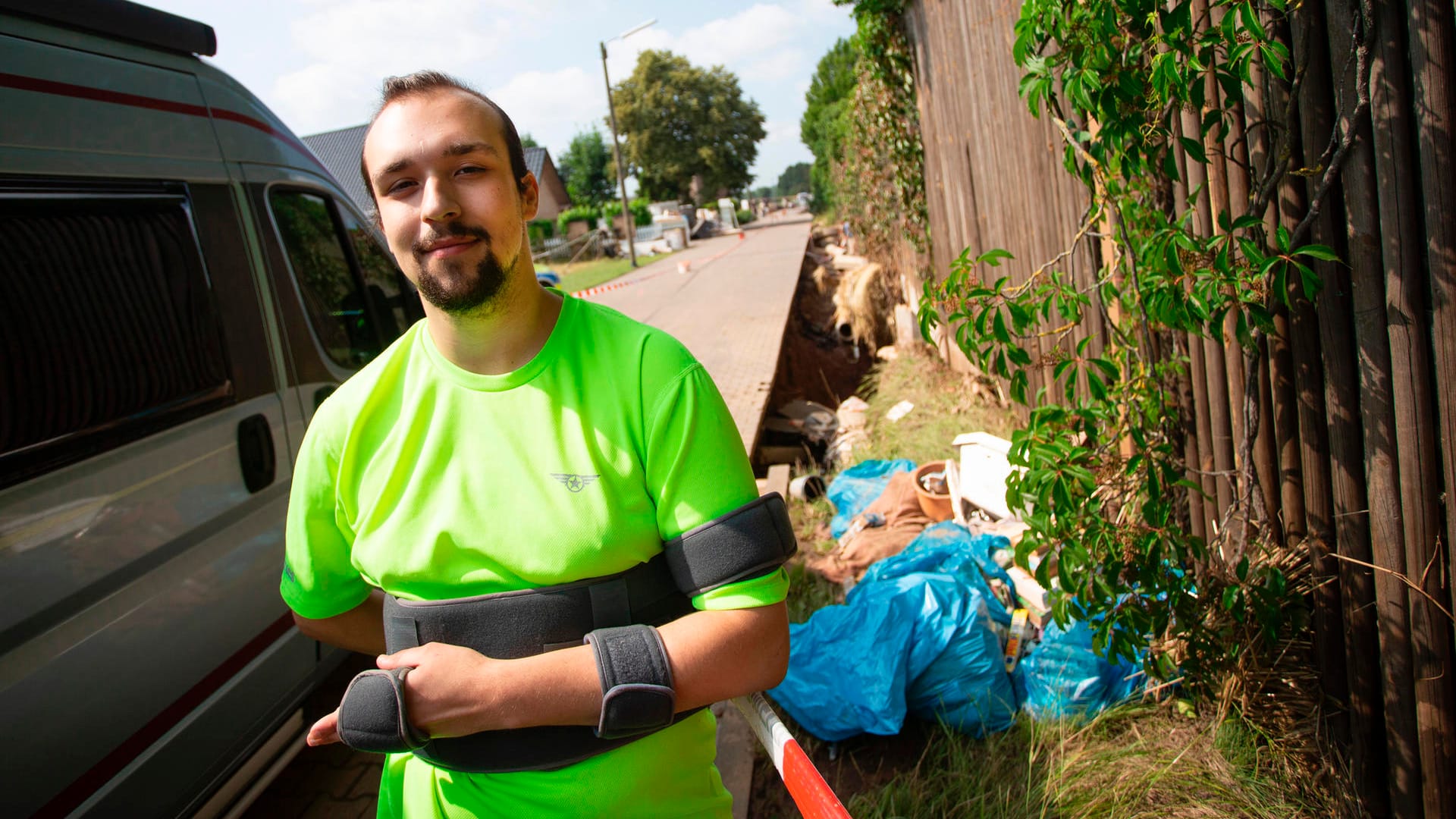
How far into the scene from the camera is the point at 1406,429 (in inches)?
75.5

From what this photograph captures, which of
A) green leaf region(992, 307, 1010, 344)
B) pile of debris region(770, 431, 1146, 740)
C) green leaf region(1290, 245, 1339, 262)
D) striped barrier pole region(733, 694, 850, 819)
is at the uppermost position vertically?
green leaf region(1290, 245, 1339, 262)

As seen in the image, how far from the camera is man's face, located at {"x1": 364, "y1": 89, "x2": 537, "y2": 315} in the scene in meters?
1.29

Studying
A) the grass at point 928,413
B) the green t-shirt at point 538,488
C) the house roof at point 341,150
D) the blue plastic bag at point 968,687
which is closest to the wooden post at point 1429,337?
the blue plastic bag at point 968,687

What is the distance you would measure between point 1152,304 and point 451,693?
1.76 meters

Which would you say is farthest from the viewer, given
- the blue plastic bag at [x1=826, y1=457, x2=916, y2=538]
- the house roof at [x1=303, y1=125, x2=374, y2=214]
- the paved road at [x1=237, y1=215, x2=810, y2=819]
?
the house roof at [x1=303, y1=125, x2=374, y2=214]

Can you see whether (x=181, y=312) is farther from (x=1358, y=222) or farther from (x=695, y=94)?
(x=695, y=94)

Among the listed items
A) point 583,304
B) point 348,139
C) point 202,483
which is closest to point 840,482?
point 202,483

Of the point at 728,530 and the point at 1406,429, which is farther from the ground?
the point at 728,530

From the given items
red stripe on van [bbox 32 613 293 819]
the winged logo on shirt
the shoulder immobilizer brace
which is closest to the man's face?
the winged logo on shirt

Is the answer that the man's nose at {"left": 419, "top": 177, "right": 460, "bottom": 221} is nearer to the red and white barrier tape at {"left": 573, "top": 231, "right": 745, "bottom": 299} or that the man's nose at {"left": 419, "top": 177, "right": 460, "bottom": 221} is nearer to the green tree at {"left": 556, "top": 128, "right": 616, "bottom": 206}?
Answer: the red and white barrier tape at {"left": 573, "top": 231, "right": 745, "bottom": 299}

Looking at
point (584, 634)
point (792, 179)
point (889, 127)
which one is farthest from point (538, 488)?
point (792, 179)

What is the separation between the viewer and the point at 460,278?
1.31m

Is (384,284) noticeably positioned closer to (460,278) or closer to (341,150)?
(460,278)

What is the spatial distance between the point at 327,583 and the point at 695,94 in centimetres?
5996
